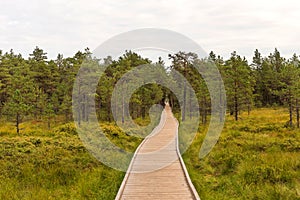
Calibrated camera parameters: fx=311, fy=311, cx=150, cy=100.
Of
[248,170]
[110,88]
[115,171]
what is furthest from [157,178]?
[110,88]

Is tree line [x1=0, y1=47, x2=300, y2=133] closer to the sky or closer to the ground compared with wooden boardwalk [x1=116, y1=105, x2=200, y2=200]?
closer to the sky

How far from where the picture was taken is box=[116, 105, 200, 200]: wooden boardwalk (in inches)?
346

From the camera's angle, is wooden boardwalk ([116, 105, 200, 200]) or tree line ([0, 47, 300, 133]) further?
tree line ([0, 47, 300, 133])

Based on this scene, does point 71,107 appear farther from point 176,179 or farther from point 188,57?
point 176,179

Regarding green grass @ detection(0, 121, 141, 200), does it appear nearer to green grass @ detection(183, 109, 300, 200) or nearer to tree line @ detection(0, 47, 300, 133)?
green grass @ detection(183, 109, 300, 200)

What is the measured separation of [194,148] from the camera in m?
16.7

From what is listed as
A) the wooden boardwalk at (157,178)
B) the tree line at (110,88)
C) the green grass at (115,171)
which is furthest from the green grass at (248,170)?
the tree line at (110,88)

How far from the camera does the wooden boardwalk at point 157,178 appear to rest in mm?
8797

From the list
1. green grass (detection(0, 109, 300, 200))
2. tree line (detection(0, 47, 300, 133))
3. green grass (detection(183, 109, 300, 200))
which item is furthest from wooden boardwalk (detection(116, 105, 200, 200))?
tree line (detection(0, 47, 300, 133))

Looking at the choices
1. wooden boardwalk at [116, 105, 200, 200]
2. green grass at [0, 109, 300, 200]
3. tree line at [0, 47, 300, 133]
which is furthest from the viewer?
tree line at [0, 47, 300, 133]

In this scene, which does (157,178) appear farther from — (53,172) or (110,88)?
(110,88)

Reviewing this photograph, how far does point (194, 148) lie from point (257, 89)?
4980 centimetres

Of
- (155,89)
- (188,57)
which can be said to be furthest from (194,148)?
(155,89)

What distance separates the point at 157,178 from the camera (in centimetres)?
1056
